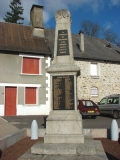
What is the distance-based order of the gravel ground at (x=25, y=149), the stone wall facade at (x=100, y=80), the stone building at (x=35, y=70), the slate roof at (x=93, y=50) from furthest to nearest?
the slate roof at (x=93, y=50) < the stone wall facade at (x=100, y=80) < the stone building at (x=35, y=70) < the gravel ground at (x=25, y=149)

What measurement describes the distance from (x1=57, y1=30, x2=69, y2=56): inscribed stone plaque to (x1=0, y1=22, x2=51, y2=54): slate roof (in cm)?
1110

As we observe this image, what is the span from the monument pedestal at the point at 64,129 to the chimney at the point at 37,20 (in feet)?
51.3

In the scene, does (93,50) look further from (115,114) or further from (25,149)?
(25,149)

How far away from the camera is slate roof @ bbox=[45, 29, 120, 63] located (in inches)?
846

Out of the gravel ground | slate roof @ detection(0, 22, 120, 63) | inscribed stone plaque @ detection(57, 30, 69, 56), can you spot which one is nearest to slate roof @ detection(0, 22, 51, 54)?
slate roof @ detection(0, 22, 120, 63)

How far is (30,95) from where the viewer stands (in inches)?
715

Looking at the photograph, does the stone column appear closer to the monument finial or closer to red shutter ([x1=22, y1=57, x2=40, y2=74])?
the monument finial

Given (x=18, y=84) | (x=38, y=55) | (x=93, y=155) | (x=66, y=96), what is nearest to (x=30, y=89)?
(x=18, y=84)

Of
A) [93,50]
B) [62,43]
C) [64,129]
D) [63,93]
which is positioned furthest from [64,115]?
[93,50]

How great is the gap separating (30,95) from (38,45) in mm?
4608

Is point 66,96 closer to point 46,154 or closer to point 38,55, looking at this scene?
point 46,154

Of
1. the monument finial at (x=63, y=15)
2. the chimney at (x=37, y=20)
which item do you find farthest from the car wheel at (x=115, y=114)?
the monument finial at (x=63, y=15)

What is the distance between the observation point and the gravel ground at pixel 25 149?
576 centimetres

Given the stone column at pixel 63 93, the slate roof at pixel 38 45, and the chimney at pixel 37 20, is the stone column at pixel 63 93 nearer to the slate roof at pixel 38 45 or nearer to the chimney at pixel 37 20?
the slate roof at pixel 38 45
